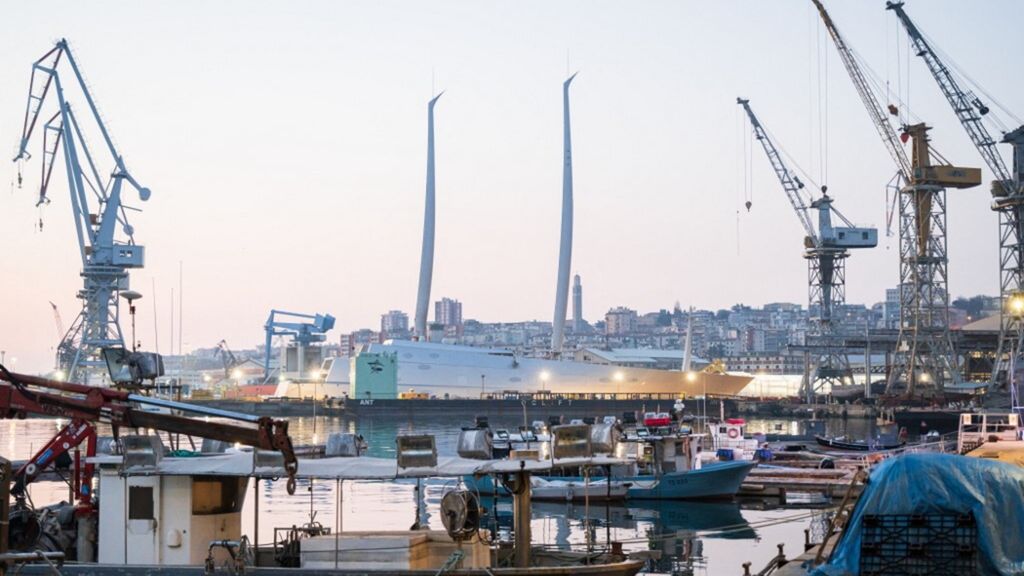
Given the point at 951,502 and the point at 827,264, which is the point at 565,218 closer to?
the point at 827,264

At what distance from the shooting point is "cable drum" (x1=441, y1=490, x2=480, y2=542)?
77.7 feet

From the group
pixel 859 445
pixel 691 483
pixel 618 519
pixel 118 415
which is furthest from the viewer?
pixel 859 445

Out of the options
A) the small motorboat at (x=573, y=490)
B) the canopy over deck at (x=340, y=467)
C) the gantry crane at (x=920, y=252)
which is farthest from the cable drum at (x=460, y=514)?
the gantry crane at (x=920, y=252)

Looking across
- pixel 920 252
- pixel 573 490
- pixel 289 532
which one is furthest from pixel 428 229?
pixel 289 532

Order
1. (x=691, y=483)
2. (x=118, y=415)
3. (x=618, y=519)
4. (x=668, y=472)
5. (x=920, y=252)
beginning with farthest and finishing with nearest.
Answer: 1. (x=920, y=252)
2. (x=668, y=472)
3. (x=691, y=483)
4. (x=618, y=519)
5. (x=118, y=415)

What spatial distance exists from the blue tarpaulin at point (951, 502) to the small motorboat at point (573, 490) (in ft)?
90.5

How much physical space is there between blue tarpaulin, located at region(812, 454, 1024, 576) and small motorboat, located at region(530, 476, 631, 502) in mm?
27595

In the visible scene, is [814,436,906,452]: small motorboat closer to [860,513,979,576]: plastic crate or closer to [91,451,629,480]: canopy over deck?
[860,513,979,576]: plastic crate

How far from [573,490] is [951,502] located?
29.6 m

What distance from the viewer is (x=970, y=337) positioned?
139 metres

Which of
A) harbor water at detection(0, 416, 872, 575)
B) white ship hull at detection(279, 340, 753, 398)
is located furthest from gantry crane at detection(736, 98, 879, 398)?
harbor water at detection(0, 416, 872, 575)

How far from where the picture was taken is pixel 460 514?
2372 cm

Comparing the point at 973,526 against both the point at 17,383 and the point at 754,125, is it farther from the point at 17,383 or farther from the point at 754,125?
the point at 754,125

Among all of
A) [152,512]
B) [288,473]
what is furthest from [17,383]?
[288,473]
